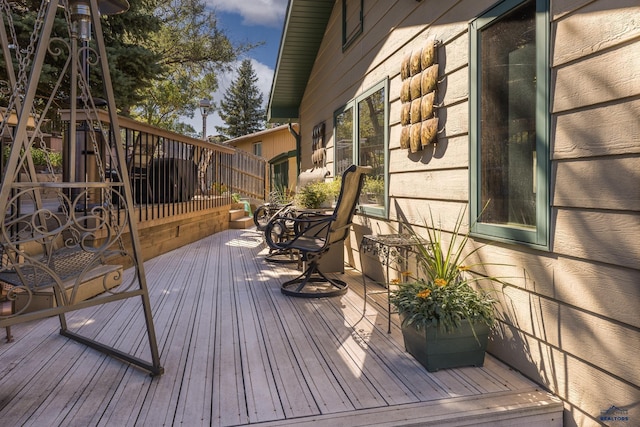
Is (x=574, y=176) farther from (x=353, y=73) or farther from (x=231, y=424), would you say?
(x=353, y=73)

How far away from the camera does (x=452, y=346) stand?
2.11 meters

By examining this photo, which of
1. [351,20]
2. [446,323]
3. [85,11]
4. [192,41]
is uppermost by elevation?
[192,41]

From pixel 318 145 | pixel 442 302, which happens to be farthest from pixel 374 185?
pixel 318 145

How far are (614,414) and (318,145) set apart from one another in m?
5.39

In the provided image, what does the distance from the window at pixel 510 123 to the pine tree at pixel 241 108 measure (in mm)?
32525

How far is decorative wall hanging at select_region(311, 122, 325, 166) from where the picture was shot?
6301 millimetres

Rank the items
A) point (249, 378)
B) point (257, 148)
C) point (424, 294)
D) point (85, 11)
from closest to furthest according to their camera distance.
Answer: point (249, 378) → point (424, 294) → point (85, 11) → point (257, 148)

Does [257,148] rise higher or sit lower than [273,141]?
lower

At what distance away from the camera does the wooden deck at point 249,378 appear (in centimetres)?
172

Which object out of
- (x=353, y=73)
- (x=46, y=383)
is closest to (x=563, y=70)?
(x=46, y=383)

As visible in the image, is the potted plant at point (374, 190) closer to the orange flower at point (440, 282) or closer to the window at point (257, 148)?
the orange flower at point (440, 282)

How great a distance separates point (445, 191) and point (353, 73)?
2671 millimetres

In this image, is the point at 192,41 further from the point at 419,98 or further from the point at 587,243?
the point at 587,243

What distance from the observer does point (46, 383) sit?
1.98m
